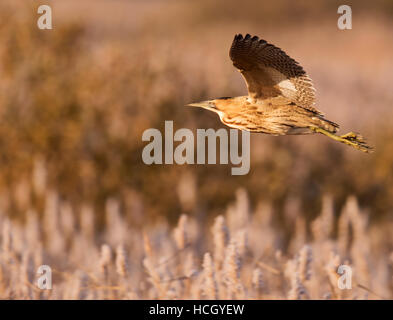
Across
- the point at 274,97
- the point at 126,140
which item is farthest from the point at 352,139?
the point at 126,140

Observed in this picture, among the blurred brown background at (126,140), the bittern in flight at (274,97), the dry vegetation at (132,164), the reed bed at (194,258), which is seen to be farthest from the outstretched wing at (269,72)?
the blurred brown background at (126,140)

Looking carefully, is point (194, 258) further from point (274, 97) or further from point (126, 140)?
point (126, 140)

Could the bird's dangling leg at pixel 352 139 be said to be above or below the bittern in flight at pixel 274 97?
below

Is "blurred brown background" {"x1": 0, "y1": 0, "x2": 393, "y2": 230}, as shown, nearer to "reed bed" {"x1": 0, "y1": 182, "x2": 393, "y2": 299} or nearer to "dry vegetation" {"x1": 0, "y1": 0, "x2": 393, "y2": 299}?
"dry vegetation" {"x1": 0, "y1": 0, "x2": 393, "y2": 299}

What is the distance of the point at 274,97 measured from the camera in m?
4.13

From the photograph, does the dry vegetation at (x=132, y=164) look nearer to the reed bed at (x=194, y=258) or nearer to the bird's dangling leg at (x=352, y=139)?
the reed bed at (x=194, y=258)

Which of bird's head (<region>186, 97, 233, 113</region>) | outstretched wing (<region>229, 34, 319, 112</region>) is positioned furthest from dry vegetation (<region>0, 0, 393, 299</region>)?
outstretched wing (<region>229, 34, 319, 112</region>)

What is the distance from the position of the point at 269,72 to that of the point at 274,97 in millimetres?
121

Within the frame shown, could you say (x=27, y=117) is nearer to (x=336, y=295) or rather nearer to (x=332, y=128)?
(x=332, y=128)

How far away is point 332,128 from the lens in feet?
13.4

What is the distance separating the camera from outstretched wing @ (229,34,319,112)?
158 inches

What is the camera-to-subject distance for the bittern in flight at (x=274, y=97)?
13.3 feet

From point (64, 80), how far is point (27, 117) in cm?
36
